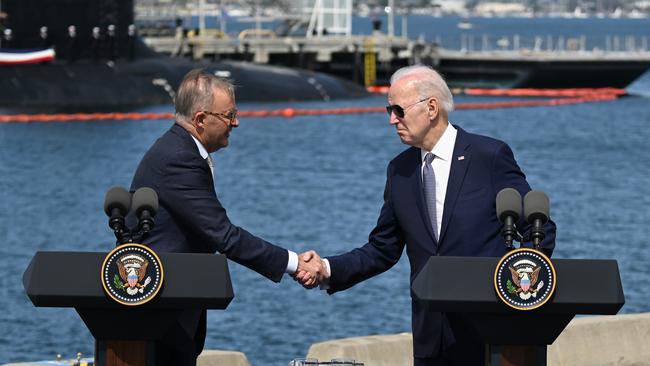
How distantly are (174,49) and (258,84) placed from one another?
1403 cm

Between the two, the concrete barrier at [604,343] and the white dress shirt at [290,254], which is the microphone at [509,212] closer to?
the white dress shirt at [290,254]

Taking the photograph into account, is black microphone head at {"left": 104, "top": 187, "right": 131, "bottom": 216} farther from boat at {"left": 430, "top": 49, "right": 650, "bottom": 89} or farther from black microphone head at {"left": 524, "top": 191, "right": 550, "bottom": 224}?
boat at {"left": 430, "top": 49, "right": 650, "bottom": 89}

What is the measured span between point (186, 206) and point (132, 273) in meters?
1.12

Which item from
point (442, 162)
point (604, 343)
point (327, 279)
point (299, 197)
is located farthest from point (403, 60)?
point (442, 162)

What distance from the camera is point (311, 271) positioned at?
7699 mm

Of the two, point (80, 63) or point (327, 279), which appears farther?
point (80, 63)

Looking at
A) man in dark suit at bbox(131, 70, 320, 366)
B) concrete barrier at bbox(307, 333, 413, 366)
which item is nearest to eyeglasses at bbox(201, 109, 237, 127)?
man in dark suit at bbox(131, 70, 320, 366)

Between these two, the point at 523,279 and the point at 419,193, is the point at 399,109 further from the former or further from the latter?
the point at 523,279

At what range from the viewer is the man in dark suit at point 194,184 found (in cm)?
706

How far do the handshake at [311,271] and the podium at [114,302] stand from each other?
1496mm

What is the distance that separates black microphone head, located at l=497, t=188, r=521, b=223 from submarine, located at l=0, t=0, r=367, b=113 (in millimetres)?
41726

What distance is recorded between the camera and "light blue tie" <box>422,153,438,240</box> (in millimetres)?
7223

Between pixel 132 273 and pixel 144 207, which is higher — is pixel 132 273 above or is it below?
below

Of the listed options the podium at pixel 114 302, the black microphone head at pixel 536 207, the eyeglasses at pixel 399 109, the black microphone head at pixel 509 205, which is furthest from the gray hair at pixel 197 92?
the black microphone head at pixel 536 207
